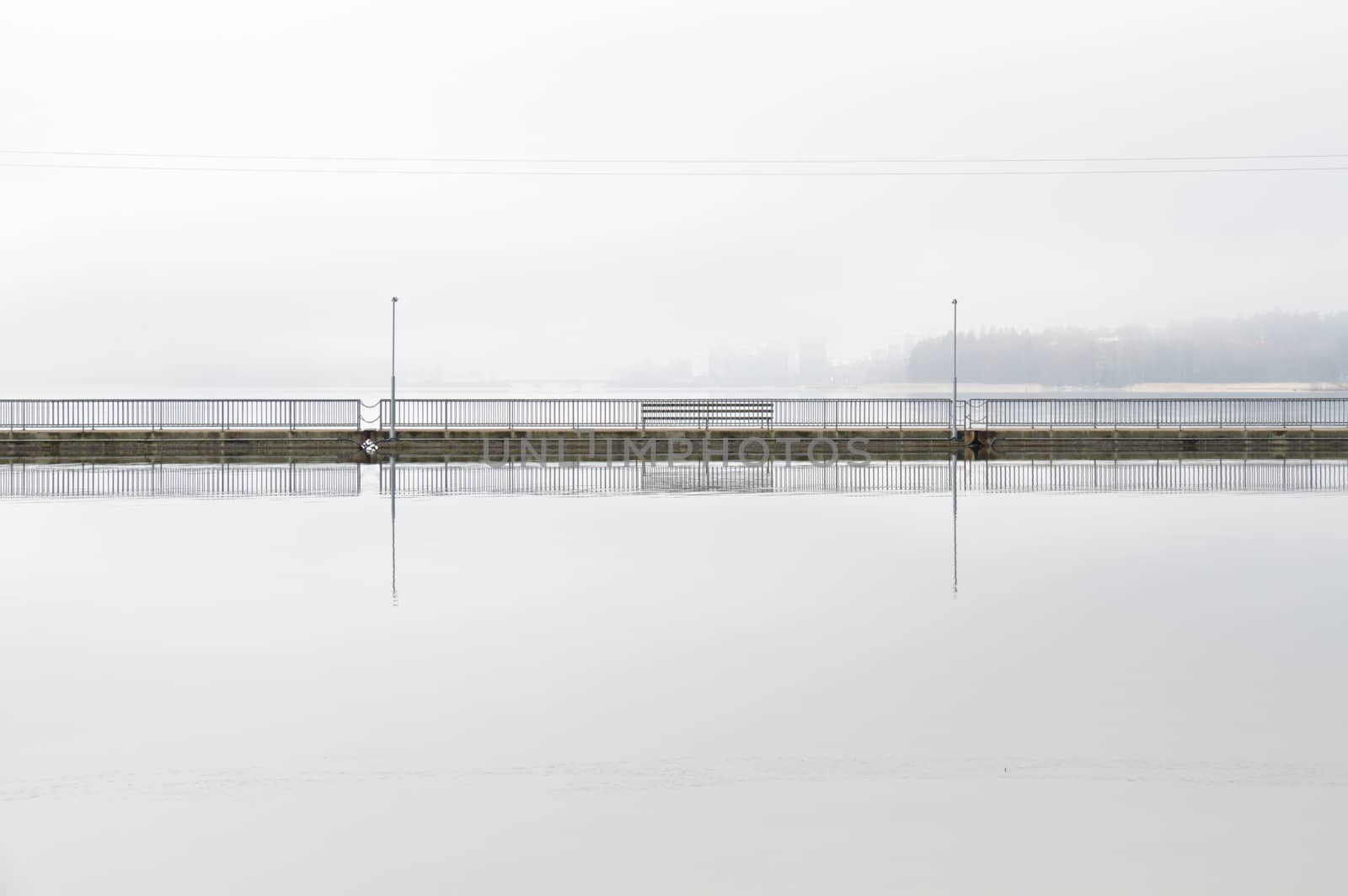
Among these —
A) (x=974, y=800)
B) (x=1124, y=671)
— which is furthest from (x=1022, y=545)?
(x=974, y=800)

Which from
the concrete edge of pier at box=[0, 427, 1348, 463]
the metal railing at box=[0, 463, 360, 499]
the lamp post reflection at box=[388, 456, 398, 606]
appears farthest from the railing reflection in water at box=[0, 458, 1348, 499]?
the concrete edge of pier at box=[0, 427, 1348, 463]

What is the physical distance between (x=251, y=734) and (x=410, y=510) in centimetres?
1520

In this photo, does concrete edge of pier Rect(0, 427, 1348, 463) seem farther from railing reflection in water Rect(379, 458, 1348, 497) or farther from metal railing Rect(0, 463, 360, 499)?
railing reflection in water Rect(379, 458, 1348, 497)

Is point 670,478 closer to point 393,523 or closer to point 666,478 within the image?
point 666,478

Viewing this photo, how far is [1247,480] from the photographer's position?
3150cm

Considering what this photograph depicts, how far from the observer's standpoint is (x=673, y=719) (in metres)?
A: 8.93

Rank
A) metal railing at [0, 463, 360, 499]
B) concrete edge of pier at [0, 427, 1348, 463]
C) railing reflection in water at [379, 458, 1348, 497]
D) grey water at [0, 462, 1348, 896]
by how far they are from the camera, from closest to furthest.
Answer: grey water at [0, 462, 1348, 896], metal railing at [0, 463, 360, 499], railing reflection in water at [379, 458, 1348, 497], concrete edge of pier at [0, 427, 1348, 463]

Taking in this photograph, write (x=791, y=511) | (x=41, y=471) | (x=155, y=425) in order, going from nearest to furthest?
1. (x=791, y=511)
2. (x=41, y=471)
3. (x=155, y=425)

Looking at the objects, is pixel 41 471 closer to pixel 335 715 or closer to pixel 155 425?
pixel 155 425

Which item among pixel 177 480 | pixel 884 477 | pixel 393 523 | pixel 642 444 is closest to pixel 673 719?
pixel 393 523

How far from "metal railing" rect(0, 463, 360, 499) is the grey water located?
1005 cm

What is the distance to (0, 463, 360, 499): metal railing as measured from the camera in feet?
91.8

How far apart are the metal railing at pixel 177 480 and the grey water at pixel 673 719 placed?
10.0 m

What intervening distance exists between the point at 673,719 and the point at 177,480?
2551 centimetres
